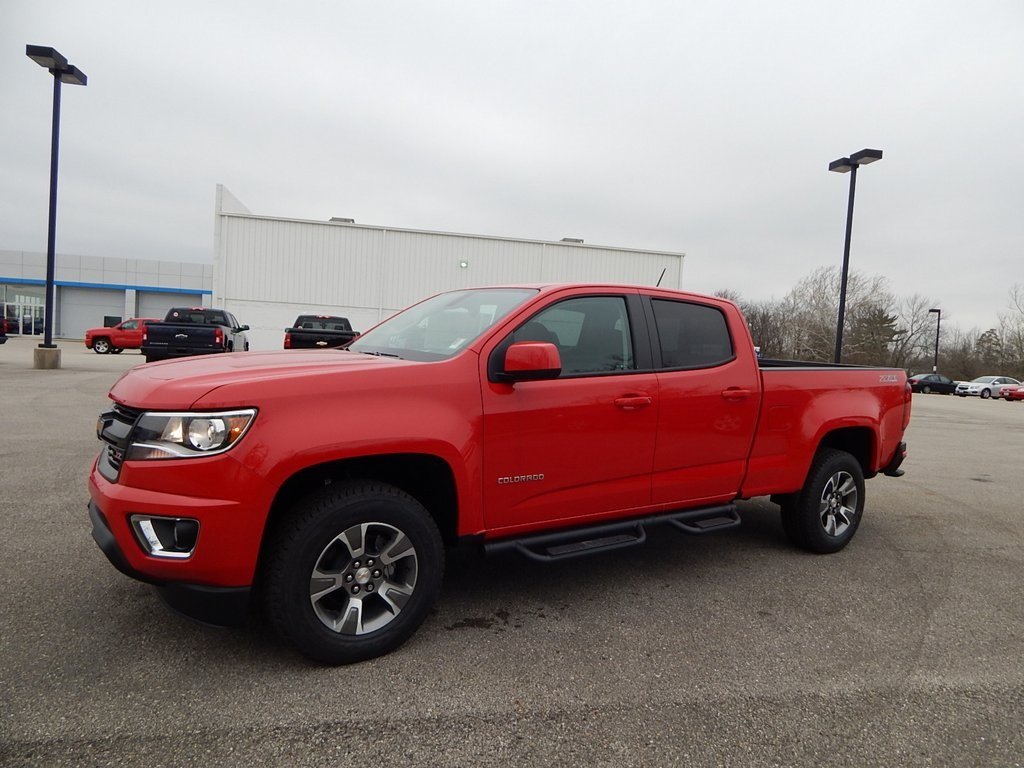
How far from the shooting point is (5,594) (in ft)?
11.1

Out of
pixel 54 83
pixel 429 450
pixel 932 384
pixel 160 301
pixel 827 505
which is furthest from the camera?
pixel 160 301

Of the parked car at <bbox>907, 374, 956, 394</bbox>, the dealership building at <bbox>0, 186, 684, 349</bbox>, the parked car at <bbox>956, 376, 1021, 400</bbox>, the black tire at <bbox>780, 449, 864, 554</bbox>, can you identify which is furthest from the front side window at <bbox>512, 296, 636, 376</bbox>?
the parked car at <bbox>956, 376, 1021, 400</bbox>

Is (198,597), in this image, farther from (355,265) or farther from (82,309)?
(82,309)

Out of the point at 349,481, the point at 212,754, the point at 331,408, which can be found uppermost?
the point at 331,408

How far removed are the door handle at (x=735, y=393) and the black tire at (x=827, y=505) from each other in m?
0.99

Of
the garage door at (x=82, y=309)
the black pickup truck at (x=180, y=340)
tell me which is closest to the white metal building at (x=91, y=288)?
the garage door at (x=82, y=309)

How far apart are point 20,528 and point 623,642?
408 cm

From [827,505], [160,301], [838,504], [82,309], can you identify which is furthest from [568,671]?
[82,309]

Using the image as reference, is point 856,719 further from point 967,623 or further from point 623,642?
point 967,623

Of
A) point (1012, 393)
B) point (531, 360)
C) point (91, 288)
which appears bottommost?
point (1012, 393)

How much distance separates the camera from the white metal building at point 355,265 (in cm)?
2517

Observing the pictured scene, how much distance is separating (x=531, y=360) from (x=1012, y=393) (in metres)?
43.9

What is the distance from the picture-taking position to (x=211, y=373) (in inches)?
111

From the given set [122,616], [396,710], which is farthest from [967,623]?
[122,616]
